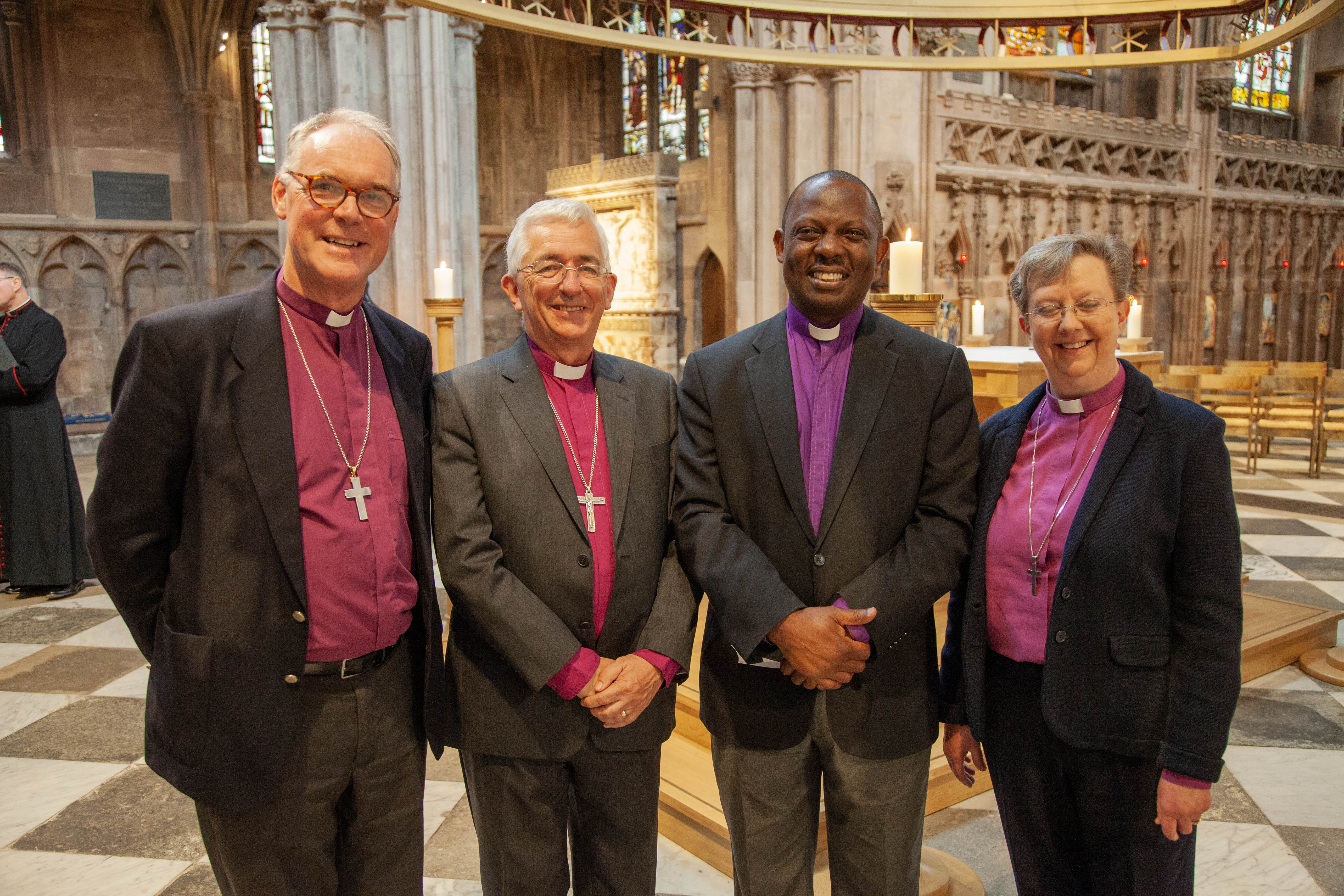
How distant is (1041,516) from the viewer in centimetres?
175

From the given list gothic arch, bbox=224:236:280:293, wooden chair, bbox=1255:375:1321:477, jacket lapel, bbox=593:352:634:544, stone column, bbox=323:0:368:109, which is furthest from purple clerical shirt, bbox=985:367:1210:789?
gothic arch, bbox=224:236:280:293

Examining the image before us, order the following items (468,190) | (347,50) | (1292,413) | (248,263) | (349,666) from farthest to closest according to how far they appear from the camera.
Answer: (248,263), (468,190), (1292,413), (347,50), (349,666)

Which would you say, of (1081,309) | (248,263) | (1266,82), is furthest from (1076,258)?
(1266,82)

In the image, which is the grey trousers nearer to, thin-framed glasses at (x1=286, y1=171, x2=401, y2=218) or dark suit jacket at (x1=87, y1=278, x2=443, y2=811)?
dark suit jacket at (x1=87, y1=278, x2=443, y2=811)

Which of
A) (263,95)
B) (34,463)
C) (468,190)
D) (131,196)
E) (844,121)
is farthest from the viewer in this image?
(263,95)

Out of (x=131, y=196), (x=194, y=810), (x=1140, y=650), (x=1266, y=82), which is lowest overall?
(x=194, y=810)

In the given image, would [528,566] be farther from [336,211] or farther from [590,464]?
[336,211]

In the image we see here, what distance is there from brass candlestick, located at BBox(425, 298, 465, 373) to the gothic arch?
10920mm

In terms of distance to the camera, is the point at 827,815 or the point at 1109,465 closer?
the point at 1109,465

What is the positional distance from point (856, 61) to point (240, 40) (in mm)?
14198

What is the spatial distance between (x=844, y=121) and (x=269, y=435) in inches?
347

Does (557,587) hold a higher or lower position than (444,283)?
lower

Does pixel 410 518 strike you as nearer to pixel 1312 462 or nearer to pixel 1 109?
pixel 1312 462

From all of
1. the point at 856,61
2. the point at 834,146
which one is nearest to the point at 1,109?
the point at 834,146
